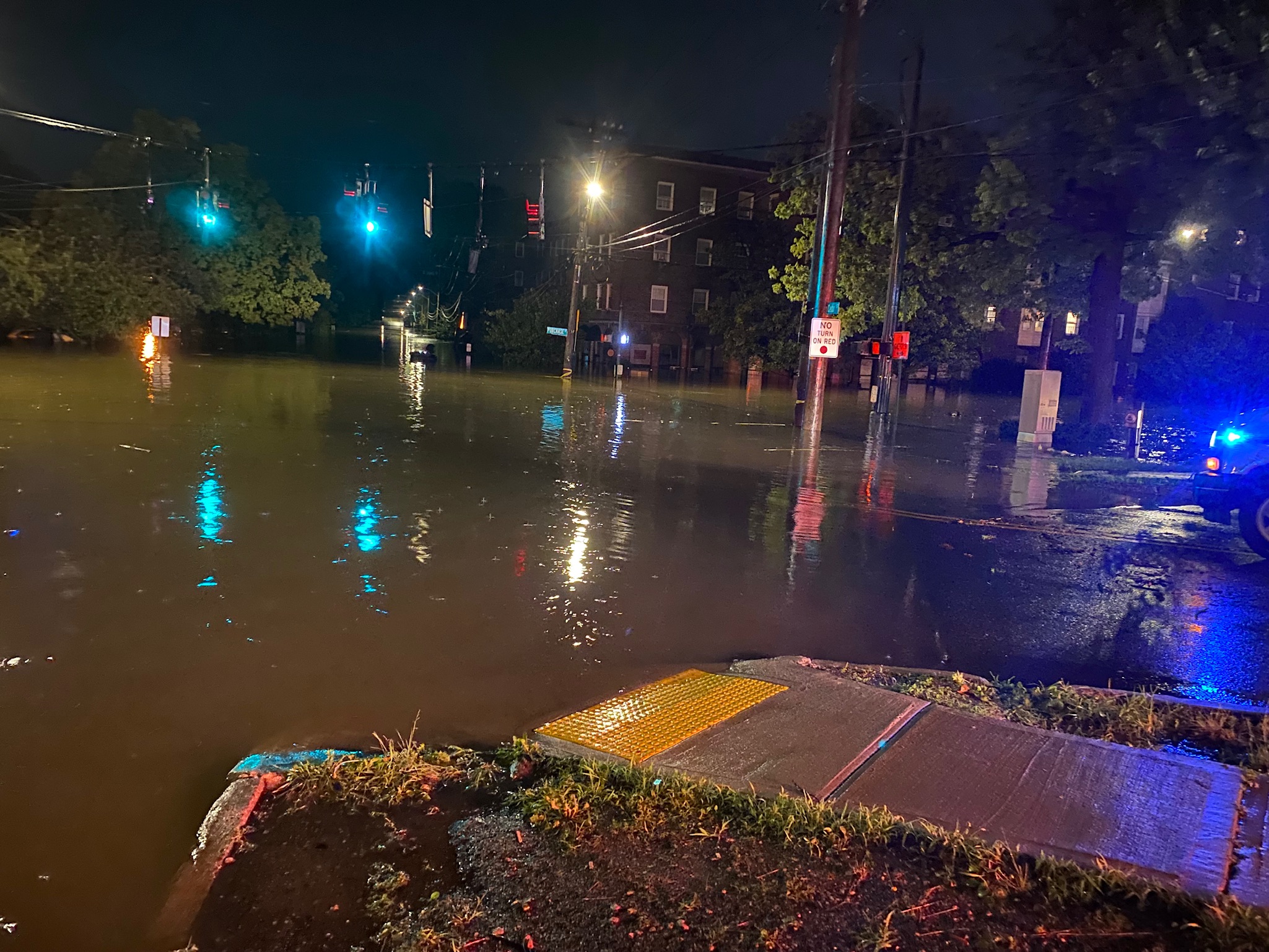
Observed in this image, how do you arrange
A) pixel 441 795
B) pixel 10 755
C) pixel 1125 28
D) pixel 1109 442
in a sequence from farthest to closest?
pixel 1109 442 < pixel 1125 28 < pixel 10 755 < pixel 441 795

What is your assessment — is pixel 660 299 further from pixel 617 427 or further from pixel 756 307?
pixel 617 427

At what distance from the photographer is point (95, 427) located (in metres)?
15.1

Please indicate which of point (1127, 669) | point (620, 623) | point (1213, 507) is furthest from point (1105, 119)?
point (620, 623)

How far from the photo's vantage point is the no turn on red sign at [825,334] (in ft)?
59.1

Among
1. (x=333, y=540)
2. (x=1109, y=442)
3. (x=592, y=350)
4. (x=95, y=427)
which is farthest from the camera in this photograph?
(x=592, y=350)

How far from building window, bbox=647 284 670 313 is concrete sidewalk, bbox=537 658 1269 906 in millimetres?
47691

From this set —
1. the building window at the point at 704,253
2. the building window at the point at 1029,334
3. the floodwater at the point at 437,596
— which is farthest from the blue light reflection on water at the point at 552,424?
the building window at the point at 1029,334

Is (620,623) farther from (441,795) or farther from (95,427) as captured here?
→ (95,427)

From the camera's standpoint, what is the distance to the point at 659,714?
4.75 m

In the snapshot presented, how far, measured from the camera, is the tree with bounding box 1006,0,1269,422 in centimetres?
1477

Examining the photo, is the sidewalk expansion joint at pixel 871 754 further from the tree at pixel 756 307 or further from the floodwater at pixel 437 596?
the tree at pixel 756 307

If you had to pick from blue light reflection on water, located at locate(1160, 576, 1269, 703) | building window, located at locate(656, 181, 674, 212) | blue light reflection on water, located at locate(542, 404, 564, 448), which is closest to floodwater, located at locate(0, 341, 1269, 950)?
blue light reflection on water, located at locate(1160, 576, 1269, 703)

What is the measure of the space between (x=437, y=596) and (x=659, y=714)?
9.23ft

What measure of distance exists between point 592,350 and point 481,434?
1380 inches
